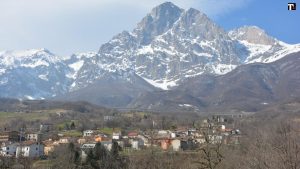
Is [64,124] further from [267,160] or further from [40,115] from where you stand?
[267,160]

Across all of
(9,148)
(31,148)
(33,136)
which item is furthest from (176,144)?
(33,136)

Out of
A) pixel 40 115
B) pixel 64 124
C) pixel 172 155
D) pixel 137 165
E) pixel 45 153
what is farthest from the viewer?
pixel 40 115

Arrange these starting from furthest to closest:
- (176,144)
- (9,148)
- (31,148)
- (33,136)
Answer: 1. (33,136)
2. (176,144)
3. (9,148)
4. (31,148)

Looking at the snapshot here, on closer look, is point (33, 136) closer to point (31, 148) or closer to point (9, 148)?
point (9, 148)

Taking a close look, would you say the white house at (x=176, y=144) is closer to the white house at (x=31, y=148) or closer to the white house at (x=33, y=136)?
the white house at (x=31, y=148)

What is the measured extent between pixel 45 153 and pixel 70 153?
25.6 meters

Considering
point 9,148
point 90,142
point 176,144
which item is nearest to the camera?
point 9,148

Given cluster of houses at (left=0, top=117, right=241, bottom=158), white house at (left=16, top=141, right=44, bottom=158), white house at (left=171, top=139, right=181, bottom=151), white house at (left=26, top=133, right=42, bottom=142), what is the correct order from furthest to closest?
white house at (left=26, top=133, right=42, bottom=142) → white house at (left=171, top=139, right=181, bottom=151) → cluster of houses at (left=0, top=117, right=241, bottom=158) → white house at (left=16, top=141, right=44, bottom=158)

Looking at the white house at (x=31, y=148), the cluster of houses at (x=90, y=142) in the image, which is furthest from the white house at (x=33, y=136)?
the white house at (x=31, y=148)

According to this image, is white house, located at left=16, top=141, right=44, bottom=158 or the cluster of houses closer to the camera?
white house, located at left=16, top=141, right=44, bottom=158

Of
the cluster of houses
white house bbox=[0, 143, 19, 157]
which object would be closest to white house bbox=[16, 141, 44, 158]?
the cluster of houses

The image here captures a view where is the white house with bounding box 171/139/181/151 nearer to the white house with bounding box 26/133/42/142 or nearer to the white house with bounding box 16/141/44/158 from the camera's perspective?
the white house with bounding box 16/141/44/158

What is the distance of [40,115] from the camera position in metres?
193

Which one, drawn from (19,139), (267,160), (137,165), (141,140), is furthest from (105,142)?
(267,160)
